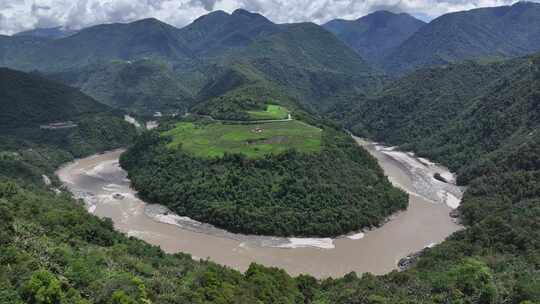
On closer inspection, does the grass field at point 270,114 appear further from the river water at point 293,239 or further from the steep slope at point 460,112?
the steep slope at point 460,112

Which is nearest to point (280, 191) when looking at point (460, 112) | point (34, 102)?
point (460, 112)

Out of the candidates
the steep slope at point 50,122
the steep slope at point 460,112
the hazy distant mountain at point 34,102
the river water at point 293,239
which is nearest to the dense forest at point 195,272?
the river water at point 293,239

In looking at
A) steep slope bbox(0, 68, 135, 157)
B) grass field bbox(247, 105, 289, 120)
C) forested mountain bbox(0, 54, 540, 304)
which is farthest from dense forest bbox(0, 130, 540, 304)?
steep slope bbox(0, 68, 135, 157)

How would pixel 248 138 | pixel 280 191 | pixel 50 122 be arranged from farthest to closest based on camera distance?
1. pixel 50 122
2. pixel 248 138
3. pixel 280 191

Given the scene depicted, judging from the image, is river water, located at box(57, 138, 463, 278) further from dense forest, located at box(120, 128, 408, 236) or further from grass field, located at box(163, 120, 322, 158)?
grass field, located at box(163, 120, 322, 158)

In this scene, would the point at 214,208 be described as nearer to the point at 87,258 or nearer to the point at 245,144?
the point at 245,144

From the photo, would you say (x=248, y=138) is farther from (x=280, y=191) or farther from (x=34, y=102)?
(x=34, y=102)
